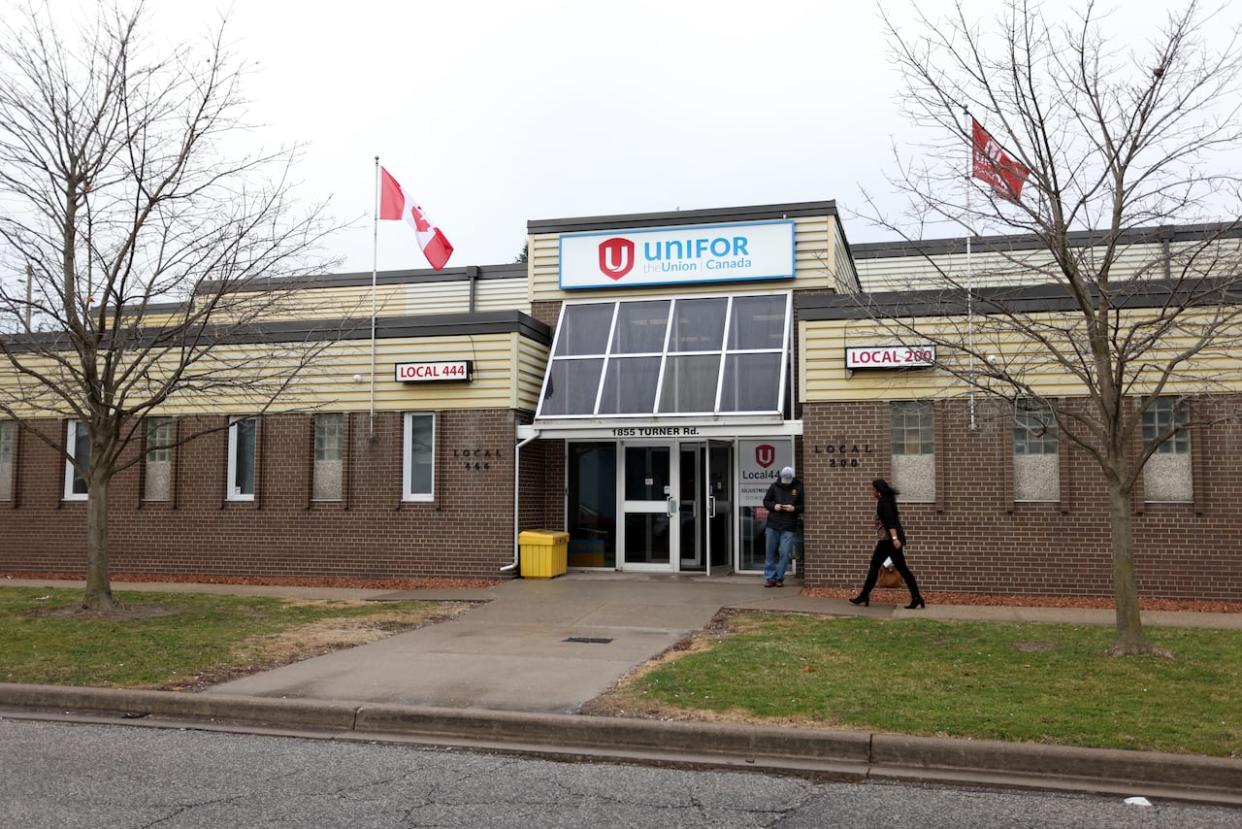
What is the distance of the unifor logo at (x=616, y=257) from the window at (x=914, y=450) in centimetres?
543

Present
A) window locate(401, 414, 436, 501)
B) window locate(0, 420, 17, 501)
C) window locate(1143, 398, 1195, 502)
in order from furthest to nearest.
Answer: window locate(0, 420, 17, 501) → window locate(401, 414, 436, 501) → window locate(1143, 398, 1195, 502)

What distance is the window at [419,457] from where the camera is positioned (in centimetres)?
1648

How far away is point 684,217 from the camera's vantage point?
17.3 meters

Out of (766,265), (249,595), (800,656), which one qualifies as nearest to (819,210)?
(766,265)

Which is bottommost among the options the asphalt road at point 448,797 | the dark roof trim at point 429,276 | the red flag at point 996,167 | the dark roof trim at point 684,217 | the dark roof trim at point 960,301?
the asphalt road at point 448,797

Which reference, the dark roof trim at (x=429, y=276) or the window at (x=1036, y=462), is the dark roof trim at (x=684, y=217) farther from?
the dark roof trim at (x=429, y=276)

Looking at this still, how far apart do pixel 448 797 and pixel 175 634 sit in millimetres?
6182

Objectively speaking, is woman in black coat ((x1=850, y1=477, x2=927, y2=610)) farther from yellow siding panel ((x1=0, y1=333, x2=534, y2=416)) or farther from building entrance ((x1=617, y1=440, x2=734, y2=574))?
yellow siding panel ((x1=0, y1=333, x2=534, y2=416))

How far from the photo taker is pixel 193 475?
17328 mm

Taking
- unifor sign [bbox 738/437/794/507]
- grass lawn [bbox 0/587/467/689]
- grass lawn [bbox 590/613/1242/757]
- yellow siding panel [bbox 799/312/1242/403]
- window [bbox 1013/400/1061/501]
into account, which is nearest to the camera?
grass lawn [bbox 590/613/1242/757]

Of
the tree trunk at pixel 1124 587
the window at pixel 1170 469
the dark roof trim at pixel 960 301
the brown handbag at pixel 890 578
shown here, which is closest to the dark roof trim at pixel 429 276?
the dark roof trim at pixel 960 301

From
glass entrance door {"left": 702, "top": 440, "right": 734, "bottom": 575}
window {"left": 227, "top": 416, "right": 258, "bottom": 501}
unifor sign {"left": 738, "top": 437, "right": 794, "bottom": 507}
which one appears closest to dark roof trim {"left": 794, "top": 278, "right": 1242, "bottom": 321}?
unifor sign {"left": 738, "top": 437, "right": 794, "bottom": 507}

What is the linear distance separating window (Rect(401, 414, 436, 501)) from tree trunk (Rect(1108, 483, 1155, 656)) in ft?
33.9

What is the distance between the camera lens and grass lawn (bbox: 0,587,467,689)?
29.6ft
